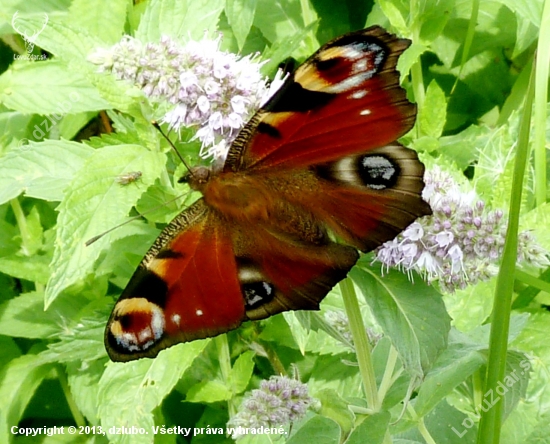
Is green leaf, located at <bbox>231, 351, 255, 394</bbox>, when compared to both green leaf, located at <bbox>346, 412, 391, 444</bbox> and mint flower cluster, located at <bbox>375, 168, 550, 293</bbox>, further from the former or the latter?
mint flower cluster, located at <bbox>375, 168, 550, 293</bbox>

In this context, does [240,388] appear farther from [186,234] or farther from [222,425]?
[186,234]

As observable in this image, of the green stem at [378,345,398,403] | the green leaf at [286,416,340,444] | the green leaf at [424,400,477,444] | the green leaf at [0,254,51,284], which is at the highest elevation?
the green stem at [378,345,398,403]

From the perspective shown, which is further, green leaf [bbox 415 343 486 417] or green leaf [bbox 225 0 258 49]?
green leaf [bbox 225 0 258 49]

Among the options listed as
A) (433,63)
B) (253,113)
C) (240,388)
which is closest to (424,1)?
(433,63)

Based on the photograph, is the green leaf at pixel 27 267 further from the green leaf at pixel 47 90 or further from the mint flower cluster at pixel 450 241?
the mint flower cluster at pixel 450 241

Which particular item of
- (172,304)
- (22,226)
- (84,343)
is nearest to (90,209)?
(84,343)

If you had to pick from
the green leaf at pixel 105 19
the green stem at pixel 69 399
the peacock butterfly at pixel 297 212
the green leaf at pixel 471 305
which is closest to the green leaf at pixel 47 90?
the green leaf at pixel 105 19

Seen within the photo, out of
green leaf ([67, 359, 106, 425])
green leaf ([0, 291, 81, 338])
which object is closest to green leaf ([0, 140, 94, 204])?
green leaf ([0, 291, 81, 338])
